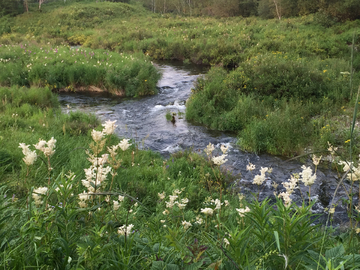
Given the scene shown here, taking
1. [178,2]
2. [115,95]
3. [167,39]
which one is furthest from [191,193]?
[178,2]

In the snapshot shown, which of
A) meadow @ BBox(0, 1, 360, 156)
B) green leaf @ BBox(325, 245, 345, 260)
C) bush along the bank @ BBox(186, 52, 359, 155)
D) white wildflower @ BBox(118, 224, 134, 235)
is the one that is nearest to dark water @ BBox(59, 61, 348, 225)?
bush along the bank @ BBox(186, 52, 359, 155)

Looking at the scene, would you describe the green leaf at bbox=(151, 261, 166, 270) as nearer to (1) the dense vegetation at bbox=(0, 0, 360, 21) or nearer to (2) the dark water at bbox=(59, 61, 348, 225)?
(2) the dark water at bbox=(59, 61, 348, 225)

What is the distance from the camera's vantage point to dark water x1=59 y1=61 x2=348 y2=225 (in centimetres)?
621

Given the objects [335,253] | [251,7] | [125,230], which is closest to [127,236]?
[125,230]

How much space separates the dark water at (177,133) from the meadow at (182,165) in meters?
0.29

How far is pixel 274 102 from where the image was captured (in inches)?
392

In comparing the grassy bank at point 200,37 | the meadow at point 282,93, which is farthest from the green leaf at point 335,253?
the grassy bank at point 200,37

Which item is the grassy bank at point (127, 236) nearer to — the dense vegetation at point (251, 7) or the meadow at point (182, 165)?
the meadow at point (182, 165)

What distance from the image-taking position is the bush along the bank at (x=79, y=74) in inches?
516

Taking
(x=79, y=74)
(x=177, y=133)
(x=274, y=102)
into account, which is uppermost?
(x=79, y=74)

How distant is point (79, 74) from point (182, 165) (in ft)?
31.4

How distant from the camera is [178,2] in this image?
4978 cm

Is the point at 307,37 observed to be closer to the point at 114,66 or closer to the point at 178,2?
the point at 114,66

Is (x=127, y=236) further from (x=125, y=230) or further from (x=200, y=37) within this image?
(x=200, y=37)
